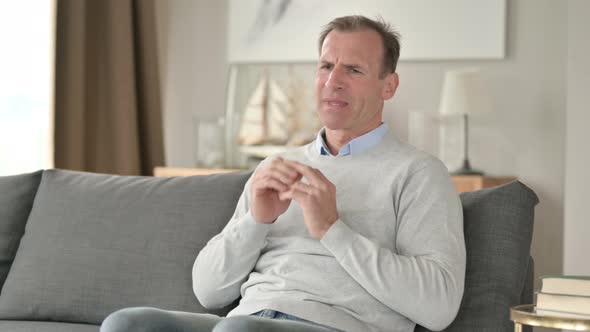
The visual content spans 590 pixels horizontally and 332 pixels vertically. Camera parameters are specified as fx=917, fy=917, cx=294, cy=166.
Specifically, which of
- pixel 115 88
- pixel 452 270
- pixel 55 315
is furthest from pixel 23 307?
pixel 115 88

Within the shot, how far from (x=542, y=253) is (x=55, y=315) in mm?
2827

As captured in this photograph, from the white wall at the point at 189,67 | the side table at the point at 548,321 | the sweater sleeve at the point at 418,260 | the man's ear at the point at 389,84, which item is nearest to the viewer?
the side table at the point at 548,321

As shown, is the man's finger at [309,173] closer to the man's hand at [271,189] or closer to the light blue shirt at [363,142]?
the man's hand at [271,189]

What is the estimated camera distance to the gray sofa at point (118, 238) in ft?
7.04

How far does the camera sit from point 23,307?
2457mm

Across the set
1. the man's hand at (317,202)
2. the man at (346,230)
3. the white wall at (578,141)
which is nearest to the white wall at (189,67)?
the white wall at (578,141)

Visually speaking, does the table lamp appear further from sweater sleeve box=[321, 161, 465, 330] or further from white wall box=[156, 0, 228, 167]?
sweater sleeve box=[321, 161, 465, 330]

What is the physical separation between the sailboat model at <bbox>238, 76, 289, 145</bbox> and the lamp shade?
95 cm

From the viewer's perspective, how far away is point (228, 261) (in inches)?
83.2

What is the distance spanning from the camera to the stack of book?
5.81ft

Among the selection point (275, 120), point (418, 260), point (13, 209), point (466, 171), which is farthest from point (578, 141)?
point (13, 209)

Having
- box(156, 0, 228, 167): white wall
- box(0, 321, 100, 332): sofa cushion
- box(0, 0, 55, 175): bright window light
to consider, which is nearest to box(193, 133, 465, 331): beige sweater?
box(0, 321, 100, 332): sofa cushion

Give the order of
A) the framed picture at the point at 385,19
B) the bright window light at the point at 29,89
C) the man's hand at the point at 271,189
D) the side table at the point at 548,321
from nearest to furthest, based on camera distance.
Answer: the side table at the point at 548,321 < the man's hand at the point at 271,189 < the bright window light at the point at 29,89 < the framed picture at the point at 385,19

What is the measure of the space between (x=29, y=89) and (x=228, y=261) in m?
2.65
